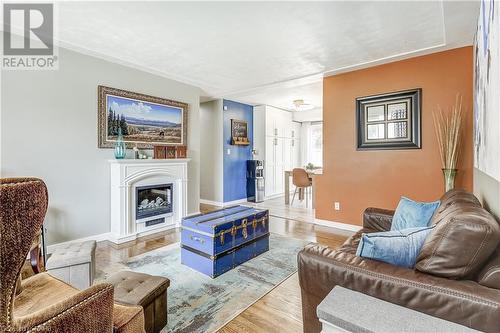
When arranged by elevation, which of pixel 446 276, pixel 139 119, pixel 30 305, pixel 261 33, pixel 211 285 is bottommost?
pixel 211 285

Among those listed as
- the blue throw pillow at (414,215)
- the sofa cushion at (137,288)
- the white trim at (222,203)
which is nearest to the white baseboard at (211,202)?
the white trim at (222,203)

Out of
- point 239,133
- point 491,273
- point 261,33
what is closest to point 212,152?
point 239,133

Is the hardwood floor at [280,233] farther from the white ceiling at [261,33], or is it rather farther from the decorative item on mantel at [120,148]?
the white ceiling at [261,33]

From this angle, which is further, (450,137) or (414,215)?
(450,137)

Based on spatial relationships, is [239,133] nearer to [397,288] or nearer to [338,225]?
[338,225]

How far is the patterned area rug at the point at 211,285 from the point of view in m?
1.78

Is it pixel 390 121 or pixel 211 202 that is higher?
pixel 390 121

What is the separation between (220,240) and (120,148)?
219cm

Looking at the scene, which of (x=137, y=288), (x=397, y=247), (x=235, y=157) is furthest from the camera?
(x=235, y=157)

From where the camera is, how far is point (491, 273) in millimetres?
991

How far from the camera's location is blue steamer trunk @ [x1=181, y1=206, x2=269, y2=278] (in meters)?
2.37

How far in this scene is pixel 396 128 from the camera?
3551 mm

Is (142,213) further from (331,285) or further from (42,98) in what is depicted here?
(331,285)

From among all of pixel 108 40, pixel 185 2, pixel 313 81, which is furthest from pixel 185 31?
pixel 313 81
